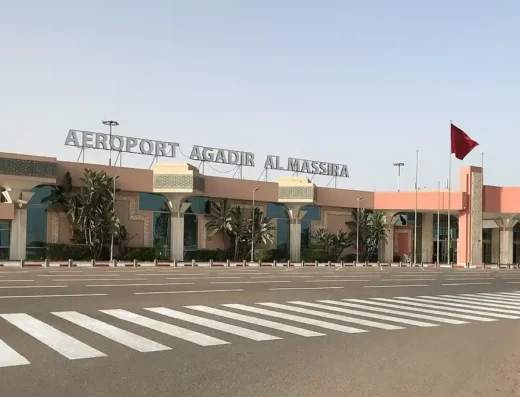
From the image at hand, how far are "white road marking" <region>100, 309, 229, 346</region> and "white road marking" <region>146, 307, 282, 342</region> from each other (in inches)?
26.8

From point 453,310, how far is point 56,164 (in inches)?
1312

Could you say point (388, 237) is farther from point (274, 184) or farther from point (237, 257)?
point (237, 257)

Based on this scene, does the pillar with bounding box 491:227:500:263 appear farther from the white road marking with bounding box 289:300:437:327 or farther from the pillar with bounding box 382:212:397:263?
the white road marking with bounding box 289:300:437:327

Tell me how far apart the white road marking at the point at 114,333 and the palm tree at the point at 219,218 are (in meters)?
37.2

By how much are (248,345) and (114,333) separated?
260 centimetres

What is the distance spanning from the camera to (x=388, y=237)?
6091cm

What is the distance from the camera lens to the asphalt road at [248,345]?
765cm

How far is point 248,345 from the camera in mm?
10406

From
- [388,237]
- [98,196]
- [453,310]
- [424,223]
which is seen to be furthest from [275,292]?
[424,223]

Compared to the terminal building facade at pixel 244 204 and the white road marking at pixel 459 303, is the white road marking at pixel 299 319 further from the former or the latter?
the terminal building facade at pixel 244 204

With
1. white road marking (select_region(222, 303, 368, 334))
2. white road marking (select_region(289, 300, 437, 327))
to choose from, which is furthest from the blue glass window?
white road marking (select_region(222, 303, 368, 334))

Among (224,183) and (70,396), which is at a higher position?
(224,183)

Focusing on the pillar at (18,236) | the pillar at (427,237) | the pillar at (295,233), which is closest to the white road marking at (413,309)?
the pillar at (18,236)

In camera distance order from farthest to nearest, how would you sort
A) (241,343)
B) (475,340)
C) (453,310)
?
1. (453,310)
2. (475,340)
3. (241,343)
